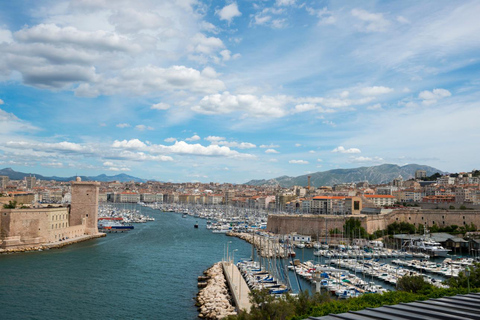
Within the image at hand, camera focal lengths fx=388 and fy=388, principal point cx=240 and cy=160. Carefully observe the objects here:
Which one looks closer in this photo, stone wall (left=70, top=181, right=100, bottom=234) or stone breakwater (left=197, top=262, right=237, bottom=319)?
stone breakwater (left=197, top=262, right=237, bottom=319)

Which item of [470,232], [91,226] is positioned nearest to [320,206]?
[470,232]

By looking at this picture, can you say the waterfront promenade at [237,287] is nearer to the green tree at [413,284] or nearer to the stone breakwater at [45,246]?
the green tree at [413,284]

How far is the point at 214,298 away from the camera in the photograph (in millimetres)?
13102

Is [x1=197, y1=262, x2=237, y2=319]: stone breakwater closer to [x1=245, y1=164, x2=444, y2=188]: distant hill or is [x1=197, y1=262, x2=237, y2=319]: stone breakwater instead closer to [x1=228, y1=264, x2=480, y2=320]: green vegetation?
[x1=228, y1=264, x2=480, y2=320]: green vegetation

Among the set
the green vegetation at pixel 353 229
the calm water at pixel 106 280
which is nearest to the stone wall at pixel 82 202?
the calm water at pixel 106 280

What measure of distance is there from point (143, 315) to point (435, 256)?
1925cm

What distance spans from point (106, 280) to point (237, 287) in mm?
5882

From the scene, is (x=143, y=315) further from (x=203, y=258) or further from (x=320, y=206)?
(x=320, y=206)

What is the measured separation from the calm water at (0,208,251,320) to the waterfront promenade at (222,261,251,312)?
53.3 inches

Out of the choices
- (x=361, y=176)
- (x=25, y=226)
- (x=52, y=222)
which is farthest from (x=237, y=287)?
(x=361, y=176)

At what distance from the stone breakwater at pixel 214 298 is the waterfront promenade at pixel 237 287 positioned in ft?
0.70

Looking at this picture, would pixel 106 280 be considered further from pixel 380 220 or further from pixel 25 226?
pixel 380 220

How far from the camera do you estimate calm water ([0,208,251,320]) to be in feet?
40.4

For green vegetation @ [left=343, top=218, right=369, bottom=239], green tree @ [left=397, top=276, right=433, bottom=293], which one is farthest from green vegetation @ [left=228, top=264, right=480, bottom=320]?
green vegetation @ [left=343, top=218, right=369, bottom=239]
